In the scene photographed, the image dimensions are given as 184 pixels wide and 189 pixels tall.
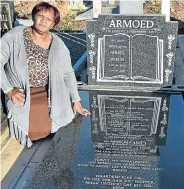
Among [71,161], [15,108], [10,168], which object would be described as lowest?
[10,168]

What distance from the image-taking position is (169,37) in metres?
4.77

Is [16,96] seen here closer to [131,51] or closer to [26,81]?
[26,81]

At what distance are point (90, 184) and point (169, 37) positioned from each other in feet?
8.45

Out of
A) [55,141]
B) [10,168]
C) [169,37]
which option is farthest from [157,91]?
[10,168]

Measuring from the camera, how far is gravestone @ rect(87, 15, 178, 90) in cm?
480

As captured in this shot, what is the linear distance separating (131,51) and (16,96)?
1.85 m

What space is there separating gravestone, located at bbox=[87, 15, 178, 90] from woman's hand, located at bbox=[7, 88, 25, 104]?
59.2 inches

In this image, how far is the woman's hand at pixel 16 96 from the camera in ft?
12.1

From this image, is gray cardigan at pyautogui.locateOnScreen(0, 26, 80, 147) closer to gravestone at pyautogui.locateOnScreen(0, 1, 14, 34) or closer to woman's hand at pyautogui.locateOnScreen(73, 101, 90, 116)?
woman's hand at pyautogui.locateOnScreen(73, 101, 90, 116)

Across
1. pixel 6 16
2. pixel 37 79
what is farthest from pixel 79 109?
pixel 6 16

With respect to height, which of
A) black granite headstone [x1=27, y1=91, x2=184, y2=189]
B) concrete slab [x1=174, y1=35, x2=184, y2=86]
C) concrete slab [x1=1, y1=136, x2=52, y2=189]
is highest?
concrete slab [x1=174, y1=35, x2=184, y2=86]

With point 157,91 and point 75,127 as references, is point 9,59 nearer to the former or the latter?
point 75,127

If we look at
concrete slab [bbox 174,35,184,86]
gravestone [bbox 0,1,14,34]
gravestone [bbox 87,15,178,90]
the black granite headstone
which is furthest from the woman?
concrete slab [bbox 174,35,184,86]

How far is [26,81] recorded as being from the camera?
3.69m
